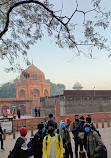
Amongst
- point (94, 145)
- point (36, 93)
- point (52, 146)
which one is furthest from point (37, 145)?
point (36, 93)

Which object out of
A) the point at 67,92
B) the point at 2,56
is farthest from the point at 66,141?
the point at 67,92

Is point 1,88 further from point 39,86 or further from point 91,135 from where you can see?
point 91,135

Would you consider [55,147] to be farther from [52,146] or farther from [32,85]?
[32,85]

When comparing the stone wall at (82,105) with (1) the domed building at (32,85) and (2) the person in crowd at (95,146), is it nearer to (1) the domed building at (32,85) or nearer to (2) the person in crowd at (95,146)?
(2) the person in crowd at (95,146)

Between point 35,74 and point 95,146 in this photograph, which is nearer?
point 95,146

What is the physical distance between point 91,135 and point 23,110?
38603mm

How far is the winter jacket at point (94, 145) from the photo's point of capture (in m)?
→ 4.09

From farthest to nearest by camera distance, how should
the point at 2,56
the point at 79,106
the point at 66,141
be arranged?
1. the point at 79,106
2. the point at 2,56
3. the point at 66,141

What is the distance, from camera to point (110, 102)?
20.0 m

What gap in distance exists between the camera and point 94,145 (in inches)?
167

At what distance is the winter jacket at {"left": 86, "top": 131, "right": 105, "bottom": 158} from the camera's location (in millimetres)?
4090

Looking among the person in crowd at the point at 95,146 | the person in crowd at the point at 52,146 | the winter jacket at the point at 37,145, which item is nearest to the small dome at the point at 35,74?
the winter jacket at the point at 37,145

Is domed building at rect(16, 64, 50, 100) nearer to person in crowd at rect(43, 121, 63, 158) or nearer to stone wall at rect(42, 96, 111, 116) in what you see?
stone wall at rect(42, 96, 111, 116)

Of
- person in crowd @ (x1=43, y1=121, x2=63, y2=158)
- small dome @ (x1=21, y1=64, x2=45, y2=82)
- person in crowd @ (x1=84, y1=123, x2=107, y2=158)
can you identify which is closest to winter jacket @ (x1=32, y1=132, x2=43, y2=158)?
person in crowd @ (x1=43, y1=121, x2=63, y2=158)
